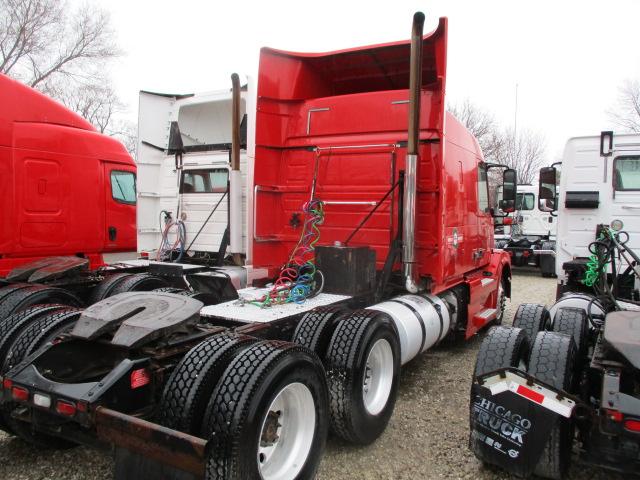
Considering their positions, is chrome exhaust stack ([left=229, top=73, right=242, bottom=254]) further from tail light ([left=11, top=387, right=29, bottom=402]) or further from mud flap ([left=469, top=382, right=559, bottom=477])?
mud flap ([left=469, top=382, right=559, bottom=477])

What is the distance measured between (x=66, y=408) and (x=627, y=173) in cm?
583

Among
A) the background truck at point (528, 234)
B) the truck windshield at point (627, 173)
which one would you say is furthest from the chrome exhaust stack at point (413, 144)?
the background truck at point (528, 234)

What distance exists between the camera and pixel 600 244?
3980 millimetres

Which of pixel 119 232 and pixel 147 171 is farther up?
pixel 147 171

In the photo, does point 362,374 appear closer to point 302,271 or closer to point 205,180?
point 302,271

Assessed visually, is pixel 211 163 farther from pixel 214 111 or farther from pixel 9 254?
pixel 9 254

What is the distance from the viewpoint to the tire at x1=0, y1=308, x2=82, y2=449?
2.92 metres

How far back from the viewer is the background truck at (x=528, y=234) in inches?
624

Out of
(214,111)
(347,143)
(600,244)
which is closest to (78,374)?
(347,143)

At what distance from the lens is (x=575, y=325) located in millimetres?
3666

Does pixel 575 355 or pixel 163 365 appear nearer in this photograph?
pixel 163 365

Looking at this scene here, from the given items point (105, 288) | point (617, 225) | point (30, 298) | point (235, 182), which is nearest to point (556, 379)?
point (617, 225)

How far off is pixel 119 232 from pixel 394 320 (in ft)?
13.7

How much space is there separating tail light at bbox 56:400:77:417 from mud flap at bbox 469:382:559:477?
2.23 metres
